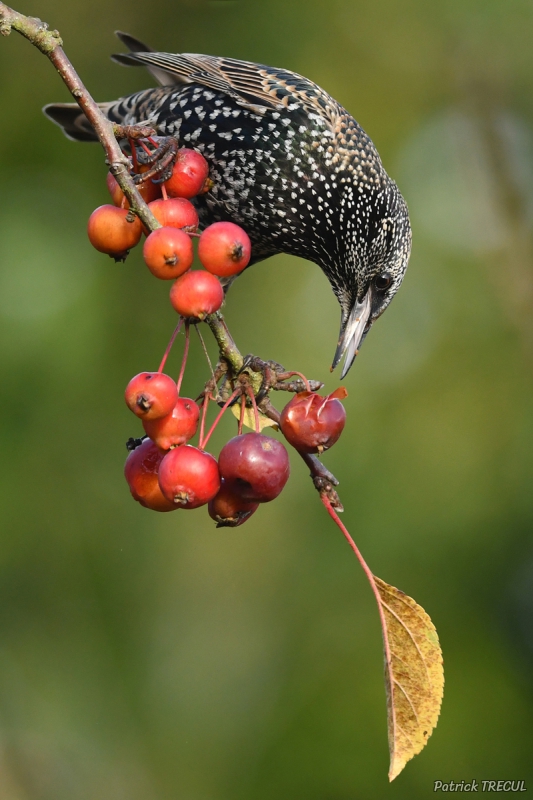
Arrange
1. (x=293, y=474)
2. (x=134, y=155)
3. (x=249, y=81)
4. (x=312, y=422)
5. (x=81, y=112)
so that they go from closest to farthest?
(x=312, y=422) → (x=134, y=155) → (x=249, y=81) → (x=81, y=112) → (x=293, y=474)

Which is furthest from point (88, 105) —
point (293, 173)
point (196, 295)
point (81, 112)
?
point (81, 112)

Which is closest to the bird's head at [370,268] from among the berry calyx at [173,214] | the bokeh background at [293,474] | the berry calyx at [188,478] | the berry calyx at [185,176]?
the berry calyx at [185,176]

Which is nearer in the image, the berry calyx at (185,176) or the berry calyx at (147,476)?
the berry calyx at (147,476)

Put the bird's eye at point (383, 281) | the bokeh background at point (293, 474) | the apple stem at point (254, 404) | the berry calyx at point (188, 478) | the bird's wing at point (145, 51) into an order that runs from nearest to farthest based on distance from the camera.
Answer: the berry calyx at point (188, 478)
the apple stem at point (254, 404)
the bird's eye at point (383, 281)
the bird's wing at point (145, 51)
the bokeh background at point (293, 474)

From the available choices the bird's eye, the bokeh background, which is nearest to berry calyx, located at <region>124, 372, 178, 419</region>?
the bird's eye

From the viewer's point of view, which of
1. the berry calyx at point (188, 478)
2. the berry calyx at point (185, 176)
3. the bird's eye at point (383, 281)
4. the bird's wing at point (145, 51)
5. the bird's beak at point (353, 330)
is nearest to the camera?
the berry calyx at point (188, 478)

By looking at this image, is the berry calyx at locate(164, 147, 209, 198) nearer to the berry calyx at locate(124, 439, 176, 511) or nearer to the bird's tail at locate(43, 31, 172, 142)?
the berry calyx at locate(124, 439, 176, 511)

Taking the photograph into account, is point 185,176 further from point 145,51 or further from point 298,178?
point 145,51

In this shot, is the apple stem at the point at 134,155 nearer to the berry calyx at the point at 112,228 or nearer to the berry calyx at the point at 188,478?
the berry calyx at the point at 112,228
